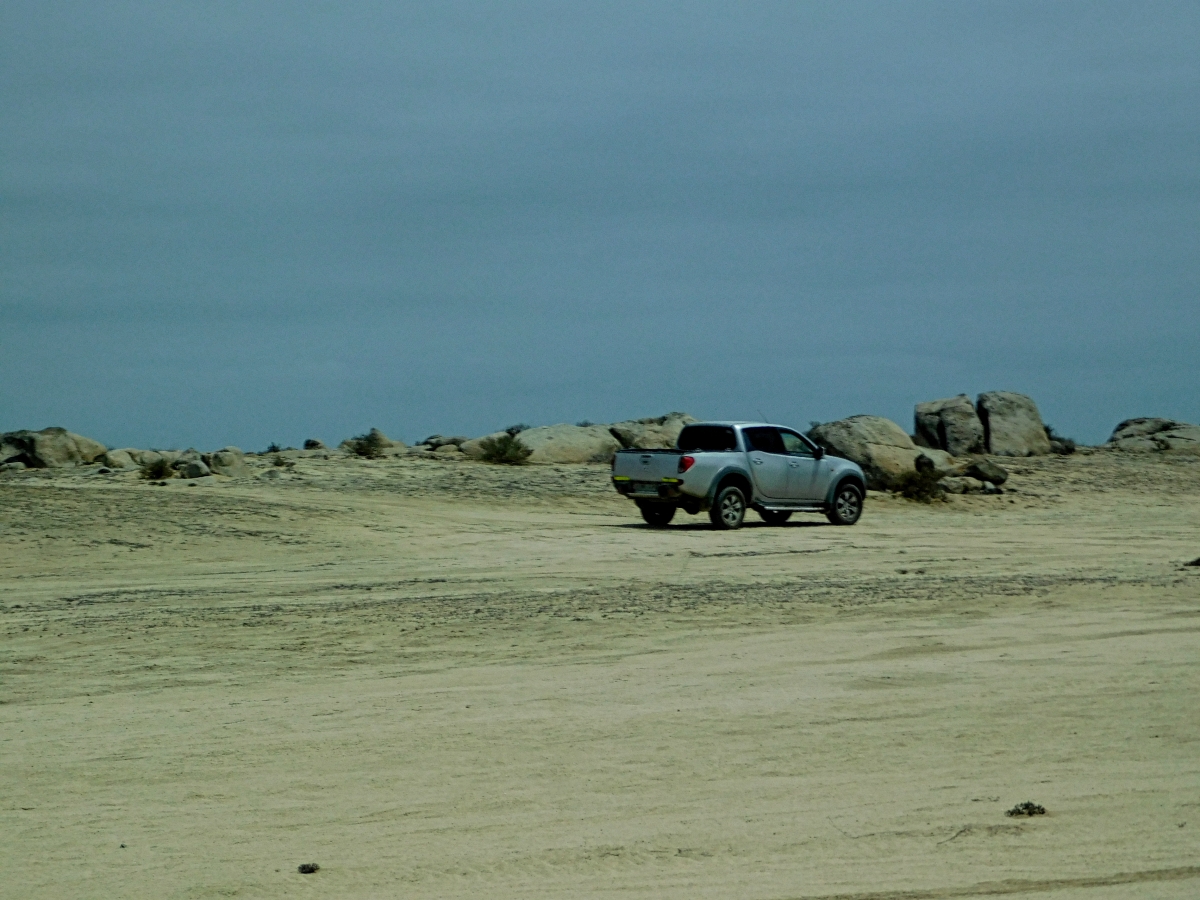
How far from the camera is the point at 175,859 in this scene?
641 centimetres

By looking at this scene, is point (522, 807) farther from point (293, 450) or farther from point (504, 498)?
point (293, 450)

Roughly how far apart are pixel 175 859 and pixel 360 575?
11977 mm

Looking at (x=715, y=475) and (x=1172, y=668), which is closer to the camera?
(x=1172, y=668)

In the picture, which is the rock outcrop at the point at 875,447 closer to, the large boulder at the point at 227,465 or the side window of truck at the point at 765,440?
the side window of truck at the point at 765,440

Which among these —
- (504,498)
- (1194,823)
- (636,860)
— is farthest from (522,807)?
(504,498)

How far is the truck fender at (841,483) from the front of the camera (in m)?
27.8

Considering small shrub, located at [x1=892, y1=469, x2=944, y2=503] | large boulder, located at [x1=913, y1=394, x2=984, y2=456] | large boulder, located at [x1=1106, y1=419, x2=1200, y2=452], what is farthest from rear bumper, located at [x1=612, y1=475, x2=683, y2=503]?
large boulder, located at [x1=1106, y1=419, x2=1200, y2=452]

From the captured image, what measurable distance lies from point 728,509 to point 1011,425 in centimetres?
2276

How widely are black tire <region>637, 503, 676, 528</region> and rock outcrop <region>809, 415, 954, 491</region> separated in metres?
9.86

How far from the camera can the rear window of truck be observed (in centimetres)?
2672

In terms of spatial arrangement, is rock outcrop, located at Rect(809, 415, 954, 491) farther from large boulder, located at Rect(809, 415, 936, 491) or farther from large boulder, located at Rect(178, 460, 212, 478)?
large boulder, located at Rect(178, 460, 212, 478)

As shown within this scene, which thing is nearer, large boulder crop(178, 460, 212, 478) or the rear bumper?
the rear bumper

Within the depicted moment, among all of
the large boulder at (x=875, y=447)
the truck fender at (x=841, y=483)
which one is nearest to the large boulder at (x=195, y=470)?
the truck fender at (x=841, y=483)

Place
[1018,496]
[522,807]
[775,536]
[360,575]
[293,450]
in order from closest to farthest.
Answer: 1. [522,807]
2. [360,575]
3. [775,536]
4. [1018,496]
5. [293,450]
